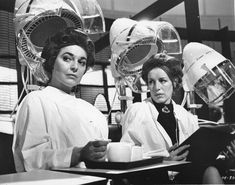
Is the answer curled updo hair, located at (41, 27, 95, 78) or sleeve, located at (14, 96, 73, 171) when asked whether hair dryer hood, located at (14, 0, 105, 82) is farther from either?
sleeve, located at (14, 96, 73, 171)

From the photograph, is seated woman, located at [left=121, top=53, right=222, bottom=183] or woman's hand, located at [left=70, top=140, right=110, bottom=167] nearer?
woman's hand, located at [left=70, top=140, right=110, bottom=167]

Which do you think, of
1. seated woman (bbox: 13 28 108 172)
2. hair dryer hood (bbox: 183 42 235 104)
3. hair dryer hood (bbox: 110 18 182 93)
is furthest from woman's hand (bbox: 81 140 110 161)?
hair dryer hood (bbox: 183 42 235 104)

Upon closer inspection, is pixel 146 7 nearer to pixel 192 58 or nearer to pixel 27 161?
pixel 192 58

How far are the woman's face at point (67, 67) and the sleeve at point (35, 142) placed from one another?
20cm

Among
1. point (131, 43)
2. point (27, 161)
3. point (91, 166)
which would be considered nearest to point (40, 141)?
point (27, 161)

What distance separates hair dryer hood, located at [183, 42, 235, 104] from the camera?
74.0 inches

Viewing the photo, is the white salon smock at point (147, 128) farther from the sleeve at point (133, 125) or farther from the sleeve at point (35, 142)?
the sleeve at point (35, 142)

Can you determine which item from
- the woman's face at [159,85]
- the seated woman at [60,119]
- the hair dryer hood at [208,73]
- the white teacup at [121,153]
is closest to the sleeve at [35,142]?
the seated woman at [60,119]

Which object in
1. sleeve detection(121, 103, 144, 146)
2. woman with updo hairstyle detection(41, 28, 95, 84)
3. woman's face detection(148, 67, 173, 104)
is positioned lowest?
sleeve detection(121, 103, 144, 146)

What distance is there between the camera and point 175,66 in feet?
6.66

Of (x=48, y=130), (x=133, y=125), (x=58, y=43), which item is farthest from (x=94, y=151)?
(x=133, y=125)

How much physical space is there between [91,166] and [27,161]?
0.33m

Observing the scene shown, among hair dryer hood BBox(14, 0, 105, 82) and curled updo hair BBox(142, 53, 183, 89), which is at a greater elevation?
hair dryer hood BBox(14, 0, 105, 82)

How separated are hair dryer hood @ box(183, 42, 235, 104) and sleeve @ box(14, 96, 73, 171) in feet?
2.90
